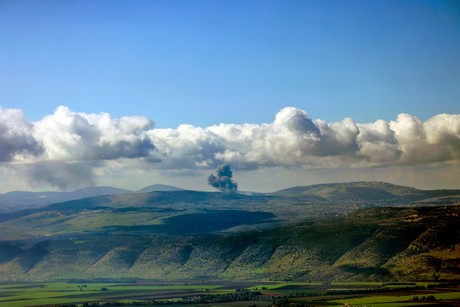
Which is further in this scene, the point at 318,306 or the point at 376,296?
the point at 376,296

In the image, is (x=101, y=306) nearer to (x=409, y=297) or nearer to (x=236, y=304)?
(x=236, y=304)

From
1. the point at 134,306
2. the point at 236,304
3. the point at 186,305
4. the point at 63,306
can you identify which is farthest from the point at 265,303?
the point at 63,306

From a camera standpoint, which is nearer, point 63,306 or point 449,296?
point 449,296

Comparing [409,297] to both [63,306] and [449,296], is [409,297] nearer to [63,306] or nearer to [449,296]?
[449,296]

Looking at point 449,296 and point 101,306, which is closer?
point 449,296

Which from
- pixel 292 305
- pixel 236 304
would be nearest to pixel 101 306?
pixel 236 304

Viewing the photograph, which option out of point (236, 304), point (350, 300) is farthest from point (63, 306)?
point (350, 300)

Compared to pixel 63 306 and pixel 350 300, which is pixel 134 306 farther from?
pixel 350 300
